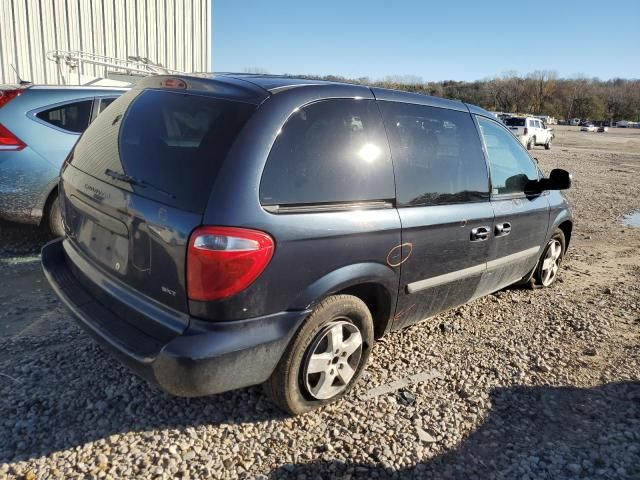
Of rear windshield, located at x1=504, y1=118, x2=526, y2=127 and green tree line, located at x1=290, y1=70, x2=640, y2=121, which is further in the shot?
green tree line, located at x1=290, y1=70, x2=640, y2=121

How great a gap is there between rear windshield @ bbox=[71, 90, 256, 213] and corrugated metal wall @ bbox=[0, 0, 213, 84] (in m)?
11.2

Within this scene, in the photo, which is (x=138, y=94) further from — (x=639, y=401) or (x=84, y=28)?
(x=84, y=28)

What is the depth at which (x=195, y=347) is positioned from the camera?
2115 millimetres

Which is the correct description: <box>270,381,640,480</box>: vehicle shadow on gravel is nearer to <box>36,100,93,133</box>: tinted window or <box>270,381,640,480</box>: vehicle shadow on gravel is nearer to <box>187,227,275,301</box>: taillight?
<box>187,227,275,301</box>: taillight

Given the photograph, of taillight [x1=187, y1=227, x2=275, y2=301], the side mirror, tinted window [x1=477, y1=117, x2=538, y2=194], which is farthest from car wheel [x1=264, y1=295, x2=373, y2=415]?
the side mirror

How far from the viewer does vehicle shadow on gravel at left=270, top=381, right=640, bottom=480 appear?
2416mm

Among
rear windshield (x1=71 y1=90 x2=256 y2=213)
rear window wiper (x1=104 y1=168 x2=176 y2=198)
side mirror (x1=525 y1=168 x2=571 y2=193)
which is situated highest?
rear windshield (x1=71 y1=90 x2=256 y2=213)

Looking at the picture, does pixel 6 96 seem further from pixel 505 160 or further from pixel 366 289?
pixel 505 160

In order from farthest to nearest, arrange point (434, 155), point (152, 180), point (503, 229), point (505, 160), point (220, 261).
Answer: point (505, 160) < point (503, 229) < point (434, 155) < point (152, 180) < point (220, 261)

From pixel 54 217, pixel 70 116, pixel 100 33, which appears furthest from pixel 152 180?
pixel 100 33

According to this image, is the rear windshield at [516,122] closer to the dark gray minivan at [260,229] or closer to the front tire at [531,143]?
the front tire at [531,143]

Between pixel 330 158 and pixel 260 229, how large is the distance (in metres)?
0.60

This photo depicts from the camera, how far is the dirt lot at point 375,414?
7.80ft

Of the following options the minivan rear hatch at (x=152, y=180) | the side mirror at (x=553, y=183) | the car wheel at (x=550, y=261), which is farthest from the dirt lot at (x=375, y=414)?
the side mirror at (x=553, y=183)
